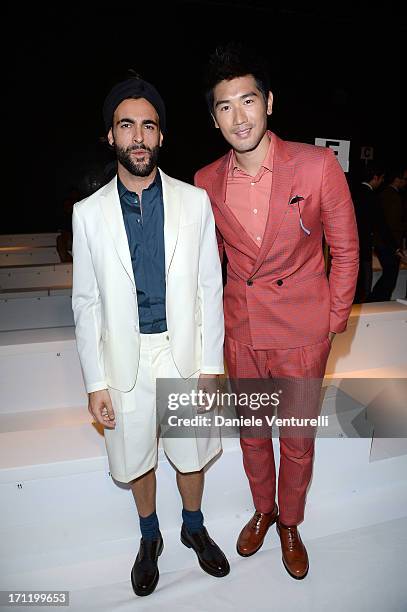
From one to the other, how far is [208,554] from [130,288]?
96 centimetres

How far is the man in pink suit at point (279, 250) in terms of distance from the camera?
4.58 ft

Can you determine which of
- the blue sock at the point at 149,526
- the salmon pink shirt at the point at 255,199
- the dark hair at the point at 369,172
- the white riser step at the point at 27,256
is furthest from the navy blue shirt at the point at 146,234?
the white riser step at the point at 27,256

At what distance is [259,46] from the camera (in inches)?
260

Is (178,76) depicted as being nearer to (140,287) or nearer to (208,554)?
(140,287)

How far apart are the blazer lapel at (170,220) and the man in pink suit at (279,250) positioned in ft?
0.55

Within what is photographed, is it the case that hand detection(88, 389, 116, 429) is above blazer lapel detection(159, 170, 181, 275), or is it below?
below

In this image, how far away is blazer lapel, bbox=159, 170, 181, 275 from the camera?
137 cm

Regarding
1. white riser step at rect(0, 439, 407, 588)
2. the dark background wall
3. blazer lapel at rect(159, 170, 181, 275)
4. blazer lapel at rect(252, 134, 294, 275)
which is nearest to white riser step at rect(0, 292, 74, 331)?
white riser step at rect(0, 439, 407, 588)

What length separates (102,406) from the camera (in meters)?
1.46

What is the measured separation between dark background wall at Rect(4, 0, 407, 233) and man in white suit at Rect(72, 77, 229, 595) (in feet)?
13.6

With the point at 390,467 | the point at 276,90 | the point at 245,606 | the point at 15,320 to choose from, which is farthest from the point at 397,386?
the point at 276,90

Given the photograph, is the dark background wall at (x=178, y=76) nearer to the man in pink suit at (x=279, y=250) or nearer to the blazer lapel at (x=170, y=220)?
the man in pink suit at (x=279, y=250)

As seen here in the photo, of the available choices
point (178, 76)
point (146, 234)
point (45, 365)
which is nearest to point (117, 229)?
point (146, 234)
